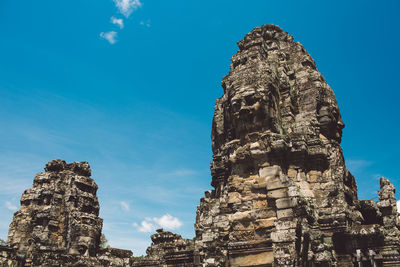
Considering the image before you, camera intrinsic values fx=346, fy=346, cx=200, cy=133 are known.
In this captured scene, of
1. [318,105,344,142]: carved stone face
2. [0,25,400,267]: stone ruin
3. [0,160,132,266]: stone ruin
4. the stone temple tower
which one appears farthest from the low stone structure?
[318,105,344,142]: carved stone face

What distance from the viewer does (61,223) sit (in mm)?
13062

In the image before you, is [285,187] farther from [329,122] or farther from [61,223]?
[61,223]

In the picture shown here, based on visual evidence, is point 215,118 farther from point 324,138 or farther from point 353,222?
point 353,222

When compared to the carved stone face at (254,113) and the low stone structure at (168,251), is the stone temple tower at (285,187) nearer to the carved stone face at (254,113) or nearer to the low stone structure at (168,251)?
the carved stone face at (254,113)

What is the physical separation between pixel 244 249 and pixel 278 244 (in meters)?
0.98

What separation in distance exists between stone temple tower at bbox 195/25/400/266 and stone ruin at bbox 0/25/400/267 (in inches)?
1.1

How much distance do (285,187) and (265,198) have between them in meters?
0.66

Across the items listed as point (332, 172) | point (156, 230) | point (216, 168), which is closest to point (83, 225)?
point (156, 230)

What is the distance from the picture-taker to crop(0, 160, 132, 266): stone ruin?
11.9m

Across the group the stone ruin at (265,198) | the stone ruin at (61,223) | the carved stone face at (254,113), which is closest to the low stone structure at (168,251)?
the stone ruin at (265,198)

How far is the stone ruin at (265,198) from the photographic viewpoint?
885 cm

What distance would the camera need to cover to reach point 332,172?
10344 mm

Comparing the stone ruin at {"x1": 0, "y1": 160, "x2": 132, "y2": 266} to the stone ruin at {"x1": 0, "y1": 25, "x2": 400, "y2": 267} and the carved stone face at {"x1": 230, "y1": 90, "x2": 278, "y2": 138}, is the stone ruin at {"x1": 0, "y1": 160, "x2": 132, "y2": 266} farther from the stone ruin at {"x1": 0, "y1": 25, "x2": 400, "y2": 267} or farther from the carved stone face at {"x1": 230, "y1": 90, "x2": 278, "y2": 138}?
the carved stone face at {"x1": 230, "y1": 90, "x2": 278, "y2": 138}

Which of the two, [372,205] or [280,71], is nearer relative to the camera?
[372,205]
